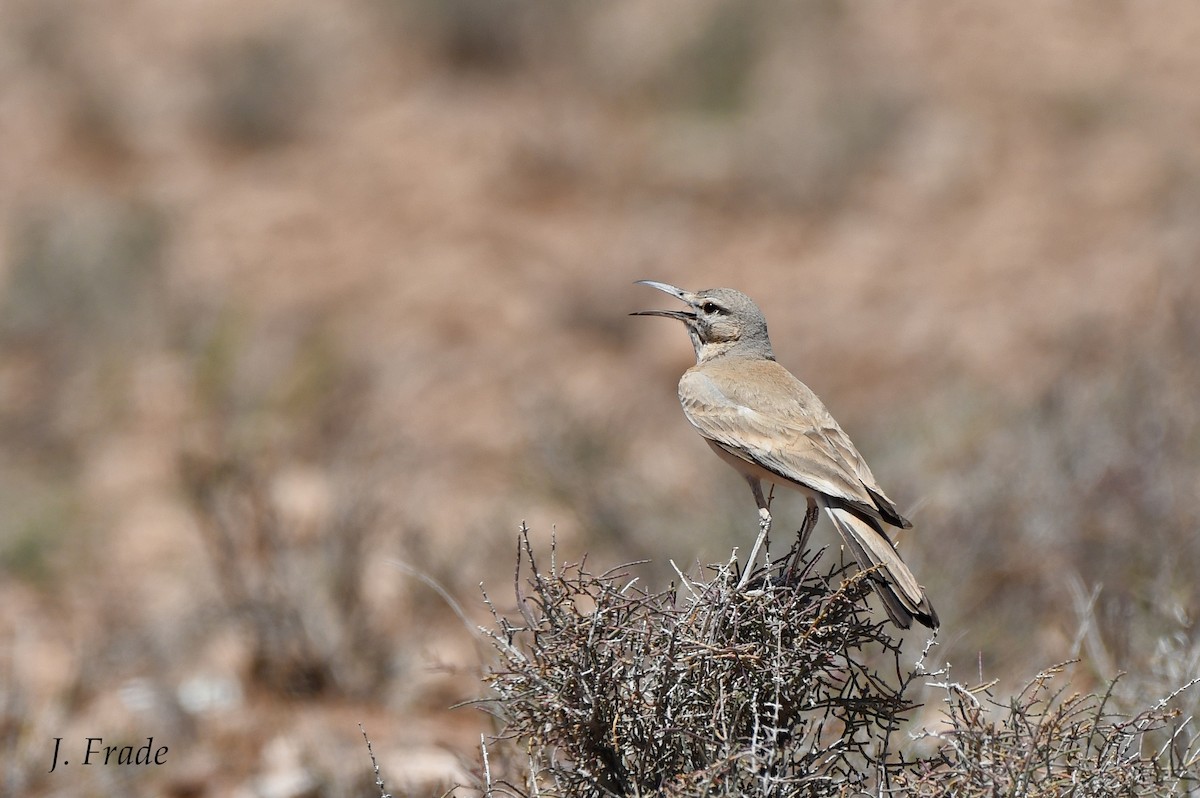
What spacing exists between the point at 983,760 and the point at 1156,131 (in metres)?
11.5

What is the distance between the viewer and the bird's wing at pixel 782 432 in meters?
3.61

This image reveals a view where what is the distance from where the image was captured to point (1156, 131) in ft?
A: 41.7

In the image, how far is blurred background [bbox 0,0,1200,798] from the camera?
6.23 metres

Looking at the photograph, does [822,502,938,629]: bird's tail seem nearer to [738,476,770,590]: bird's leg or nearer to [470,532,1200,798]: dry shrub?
[470,532,1200,798]: dry shrub

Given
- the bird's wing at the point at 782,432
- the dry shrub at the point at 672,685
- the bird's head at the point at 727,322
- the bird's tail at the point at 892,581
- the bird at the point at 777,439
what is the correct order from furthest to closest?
the bird's head at the point at 727,322, the bird's wing at the point at 782,432, the bird at the point at 777,439, the bird's tail at the point at 892,581, the dry shrub at the point at 672,685

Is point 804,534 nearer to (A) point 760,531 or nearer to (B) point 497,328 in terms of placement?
(A) point 760,531

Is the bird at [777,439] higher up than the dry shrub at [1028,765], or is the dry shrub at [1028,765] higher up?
the bird at [777,439]

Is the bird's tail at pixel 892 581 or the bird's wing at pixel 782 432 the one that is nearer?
the bird's tail at pixel 892 581

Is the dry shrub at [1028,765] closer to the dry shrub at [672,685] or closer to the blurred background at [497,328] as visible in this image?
the dry shrub at [672,685]

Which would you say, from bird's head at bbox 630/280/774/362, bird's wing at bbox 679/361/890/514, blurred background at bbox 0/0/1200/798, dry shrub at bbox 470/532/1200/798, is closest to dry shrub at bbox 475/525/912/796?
dry shrub at bbox 470/532/1200/798

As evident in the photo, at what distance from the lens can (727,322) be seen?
464cm

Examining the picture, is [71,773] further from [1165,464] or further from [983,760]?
[1165,464]

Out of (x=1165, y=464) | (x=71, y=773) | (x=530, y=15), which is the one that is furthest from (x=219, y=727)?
(x=530, y=15)

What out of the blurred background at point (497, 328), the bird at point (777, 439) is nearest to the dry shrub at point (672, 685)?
the bird at point (777, 439)
